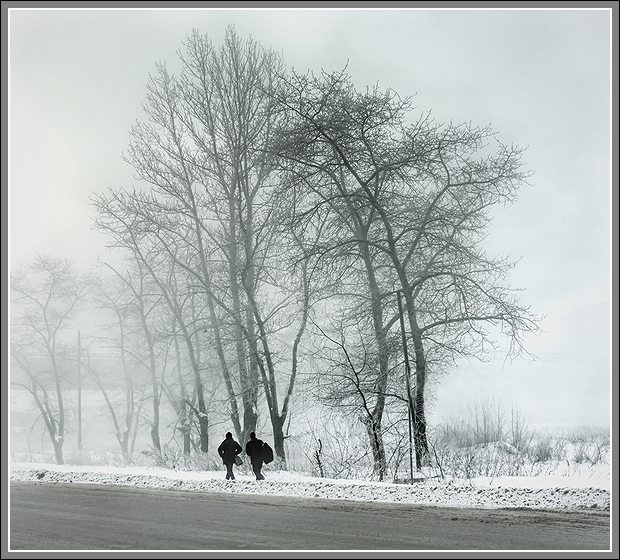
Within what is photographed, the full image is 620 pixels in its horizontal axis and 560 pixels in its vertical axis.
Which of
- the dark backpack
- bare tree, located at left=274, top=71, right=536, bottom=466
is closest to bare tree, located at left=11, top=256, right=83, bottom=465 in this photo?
bare tree, located at left=274, top=71, right=536, bottom=466

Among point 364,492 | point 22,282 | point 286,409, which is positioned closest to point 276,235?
point 286,409

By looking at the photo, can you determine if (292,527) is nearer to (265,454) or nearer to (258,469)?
(258,469)

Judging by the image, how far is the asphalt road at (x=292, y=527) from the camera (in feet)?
27.1

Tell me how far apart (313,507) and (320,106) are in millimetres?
10627

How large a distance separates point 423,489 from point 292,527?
141 inches

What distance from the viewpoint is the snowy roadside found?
419 inches

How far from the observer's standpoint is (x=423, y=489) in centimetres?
1213

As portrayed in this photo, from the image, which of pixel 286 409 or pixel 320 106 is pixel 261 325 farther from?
pixel 320 106

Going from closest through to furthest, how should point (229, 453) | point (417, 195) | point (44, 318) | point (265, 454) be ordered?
point (229, 453) → point (265, 454) → point (417, 195) → point (44, 318)

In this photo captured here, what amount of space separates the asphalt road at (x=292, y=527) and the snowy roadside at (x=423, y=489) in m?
0.55

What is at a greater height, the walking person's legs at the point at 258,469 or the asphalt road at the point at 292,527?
the asphalt road at the point at 292,527

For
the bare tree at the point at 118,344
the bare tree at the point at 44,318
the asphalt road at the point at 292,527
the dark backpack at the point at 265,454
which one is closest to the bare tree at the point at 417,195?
the dark backpack at the point at 265,454

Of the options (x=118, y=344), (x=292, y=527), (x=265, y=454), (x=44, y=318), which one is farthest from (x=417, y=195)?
(x=44, y=318)

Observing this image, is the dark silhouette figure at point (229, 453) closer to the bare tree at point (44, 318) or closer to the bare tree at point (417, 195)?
the bare tree at point (417, 195)
